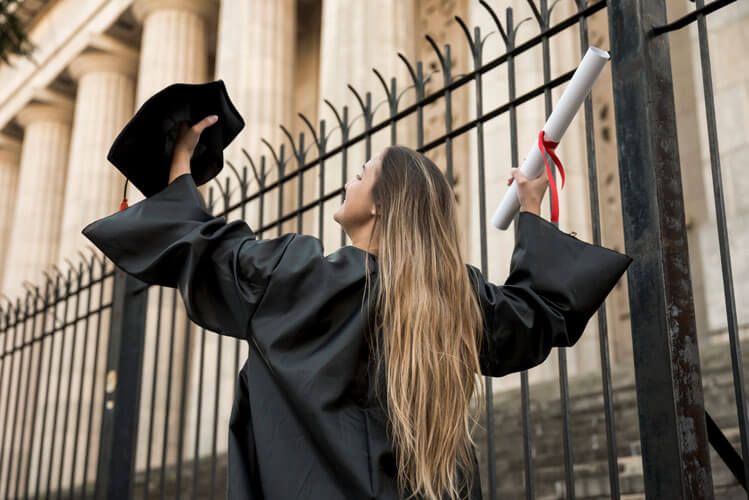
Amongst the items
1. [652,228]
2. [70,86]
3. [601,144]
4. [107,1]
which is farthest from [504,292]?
[70,86]

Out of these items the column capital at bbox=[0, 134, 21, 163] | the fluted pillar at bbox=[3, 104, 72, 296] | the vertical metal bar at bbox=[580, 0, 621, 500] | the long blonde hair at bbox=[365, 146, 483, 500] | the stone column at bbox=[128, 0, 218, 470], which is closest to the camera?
the long blonde hair at bbox=[365, 146, 483, 500]

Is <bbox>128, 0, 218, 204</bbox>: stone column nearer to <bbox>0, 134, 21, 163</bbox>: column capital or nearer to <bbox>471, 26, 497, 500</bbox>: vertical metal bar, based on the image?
<bbox>0, 134, 21, 163</bbox>: column capital

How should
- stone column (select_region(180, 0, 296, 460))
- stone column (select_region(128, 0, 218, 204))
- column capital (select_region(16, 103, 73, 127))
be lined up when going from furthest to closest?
column capital (select_region(16, 103, 73, 127)), stone column (select_region(128, 0, 218, 204)), stone column (select_region(180, 0, 296, 460))

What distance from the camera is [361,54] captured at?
1292 centimetres

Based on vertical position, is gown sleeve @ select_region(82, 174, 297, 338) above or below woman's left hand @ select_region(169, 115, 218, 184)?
below

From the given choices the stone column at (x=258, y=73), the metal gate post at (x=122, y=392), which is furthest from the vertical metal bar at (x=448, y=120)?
the stone column at (x=258, y=73)

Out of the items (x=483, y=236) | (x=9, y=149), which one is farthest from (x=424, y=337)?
(x=9, y=149)

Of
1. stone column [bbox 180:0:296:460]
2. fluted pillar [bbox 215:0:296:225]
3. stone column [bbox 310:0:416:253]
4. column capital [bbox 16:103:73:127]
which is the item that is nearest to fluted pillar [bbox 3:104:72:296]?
column capital [bbox 16:103:73:127]

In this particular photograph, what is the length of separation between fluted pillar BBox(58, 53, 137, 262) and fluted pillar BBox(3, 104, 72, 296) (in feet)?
5.88

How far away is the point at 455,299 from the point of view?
244 cm

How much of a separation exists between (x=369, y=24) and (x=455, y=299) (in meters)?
11.2

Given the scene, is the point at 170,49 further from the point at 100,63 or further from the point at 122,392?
the point at 122,392

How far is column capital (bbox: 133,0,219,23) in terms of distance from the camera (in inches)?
752

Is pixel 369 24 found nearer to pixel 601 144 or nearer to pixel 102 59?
pixel 601 144
